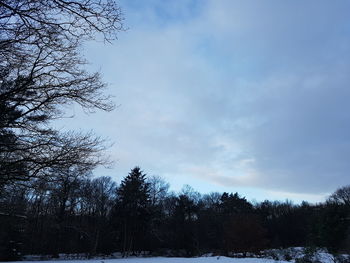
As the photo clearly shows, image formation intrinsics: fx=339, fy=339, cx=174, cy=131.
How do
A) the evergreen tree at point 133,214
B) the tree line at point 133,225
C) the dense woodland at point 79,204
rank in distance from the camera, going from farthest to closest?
the evergreen tree at point 133,214 → the tree line at point 133,225 → the dense woodland at point 79,204

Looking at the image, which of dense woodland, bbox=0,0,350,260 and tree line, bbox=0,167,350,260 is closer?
dense woodland, bbox=0,0,350,260

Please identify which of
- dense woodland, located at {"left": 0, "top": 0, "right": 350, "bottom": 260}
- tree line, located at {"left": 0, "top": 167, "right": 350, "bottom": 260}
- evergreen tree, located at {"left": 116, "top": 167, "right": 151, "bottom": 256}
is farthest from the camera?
evergreen tree, located at {"left": 116, "top": 167, "right": 151, "bottom": 256}

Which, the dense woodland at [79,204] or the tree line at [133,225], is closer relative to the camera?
the dense woodland at [79,204]

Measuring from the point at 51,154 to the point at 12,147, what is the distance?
2.54 ft

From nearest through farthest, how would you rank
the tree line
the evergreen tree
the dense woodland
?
1. the dense woodland
2. the tree line
3. the evergreen tree

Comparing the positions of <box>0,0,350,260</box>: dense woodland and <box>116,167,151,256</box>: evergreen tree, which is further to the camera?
<box>116,167,151,256</box>: evergreen tree

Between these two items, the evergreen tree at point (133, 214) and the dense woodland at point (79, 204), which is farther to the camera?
the evergreen tree at point (133, 214)

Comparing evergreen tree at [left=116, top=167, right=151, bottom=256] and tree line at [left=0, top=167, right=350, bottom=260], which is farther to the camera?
evergreen tree at [left=116, top=167, right=151, bottom=256]

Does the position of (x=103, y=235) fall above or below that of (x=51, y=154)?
above

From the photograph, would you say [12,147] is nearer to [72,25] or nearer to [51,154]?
[51,154]

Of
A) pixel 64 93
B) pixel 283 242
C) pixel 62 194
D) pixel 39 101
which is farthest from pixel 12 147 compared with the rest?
pixel 283 242

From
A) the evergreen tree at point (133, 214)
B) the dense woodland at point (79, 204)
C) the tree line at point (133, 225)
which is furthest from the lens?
the evergreen tree at point (133, 214)

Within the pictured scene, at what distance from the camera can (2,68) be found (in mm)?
6309

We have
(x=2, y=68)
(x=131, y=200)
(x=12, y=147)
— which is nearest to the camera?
(x=2, y=68)
